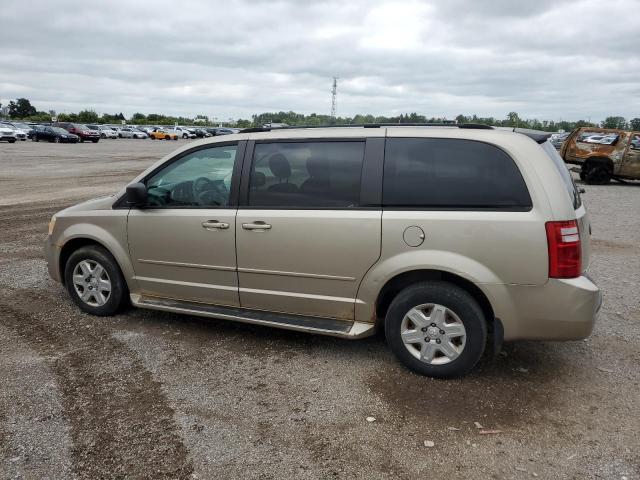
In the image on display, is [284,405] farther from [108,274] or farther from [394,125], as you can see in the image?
[108,274]

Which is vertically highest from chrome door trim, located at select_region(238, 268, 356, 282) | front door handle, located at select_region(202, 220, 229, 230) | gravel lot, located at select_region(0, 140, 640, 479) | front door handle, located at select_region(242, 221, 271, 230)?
front door handle, located at select_region(242, 221, 271, 230)

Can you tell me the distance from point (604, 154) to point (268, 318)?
17.3 metres

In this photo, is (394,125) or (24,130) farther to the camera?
(24,130)

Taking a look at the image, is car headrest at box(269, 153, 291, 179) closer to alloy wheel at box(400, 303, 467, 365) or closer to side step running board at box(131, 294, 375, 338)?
side step running board at box(131, 294, 375, 338)

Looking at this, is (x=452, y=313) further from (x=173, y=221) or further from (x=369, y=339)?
(x=173, y=221)

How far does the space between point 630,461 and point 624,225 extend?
8.72m

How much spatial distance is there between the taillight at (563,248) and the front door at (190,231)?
7.47ft

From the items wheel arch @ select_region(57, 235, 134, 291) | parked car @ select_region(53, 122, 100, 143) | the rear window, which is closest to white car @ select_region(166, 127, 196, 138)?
parked car @ select_region(53, 122, 100, 143)

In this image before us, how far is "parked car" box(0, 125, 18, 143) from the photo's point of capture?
3969 cm

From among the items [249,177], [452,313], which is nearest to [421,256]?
[452,313]

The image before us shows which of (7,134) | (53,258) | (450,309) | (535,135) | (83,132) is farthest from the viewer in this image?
(83,132)

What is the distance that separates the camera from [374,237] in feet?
12.2

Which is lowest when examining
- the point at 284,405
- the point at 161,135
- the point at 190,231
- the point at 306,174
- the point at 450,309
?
the point at 284,405

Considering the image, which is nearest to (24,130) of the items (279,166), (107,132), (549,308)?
(107,132)
